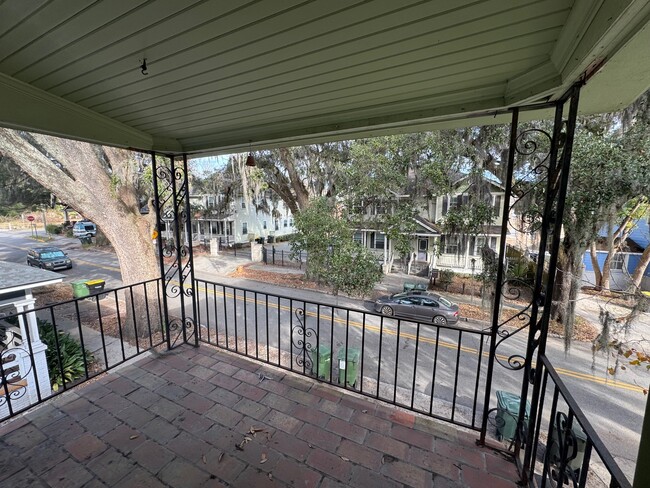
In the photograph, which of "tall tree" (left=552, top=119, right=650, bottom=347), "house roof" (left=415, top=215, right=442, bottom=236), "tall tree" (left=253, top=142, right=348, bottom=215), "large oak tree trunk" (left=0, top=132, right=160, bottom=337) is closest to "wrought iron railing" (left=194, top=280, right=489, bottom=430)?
"large oak tree trunk" (left=0, top=132, right=160, bottom=337)

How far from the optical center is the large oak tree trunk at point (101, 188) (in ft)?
14.5

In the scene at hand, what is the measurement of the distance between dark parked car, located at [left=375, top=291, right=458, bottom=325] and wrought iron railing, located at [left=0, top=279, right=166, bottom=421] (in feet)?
17.4

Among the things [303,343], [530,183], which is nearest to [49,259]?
[303,343]

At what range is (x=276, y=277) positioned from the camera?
1098cm

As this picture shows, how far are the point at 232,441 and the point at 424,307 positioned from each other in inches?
247

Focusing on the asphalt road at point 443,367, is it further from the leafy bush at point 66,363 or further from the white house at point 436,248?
the white house at point 436,248

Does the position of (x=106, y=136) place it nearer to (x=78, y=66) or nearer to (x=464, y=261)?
(x=78, y=66)

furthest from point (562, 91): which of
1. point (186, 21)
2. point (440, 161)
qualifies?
point (440, 161)

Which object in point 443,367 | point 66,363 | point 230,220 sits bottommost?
point 443,367

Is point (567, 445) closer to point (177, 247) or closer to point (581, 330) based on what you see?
point (177, 247)

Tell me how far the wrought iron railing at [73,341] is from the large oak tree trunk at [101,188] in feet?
0.39

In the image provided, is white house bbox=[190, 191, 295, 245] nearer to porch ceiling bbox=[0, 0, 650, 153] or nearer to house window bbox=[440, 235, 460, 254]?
house window bbox=[440, 235, 460, 254]

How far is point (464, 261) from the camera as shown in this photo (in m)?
11.2

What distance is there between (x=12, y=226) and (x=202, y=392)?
40.1 meters
